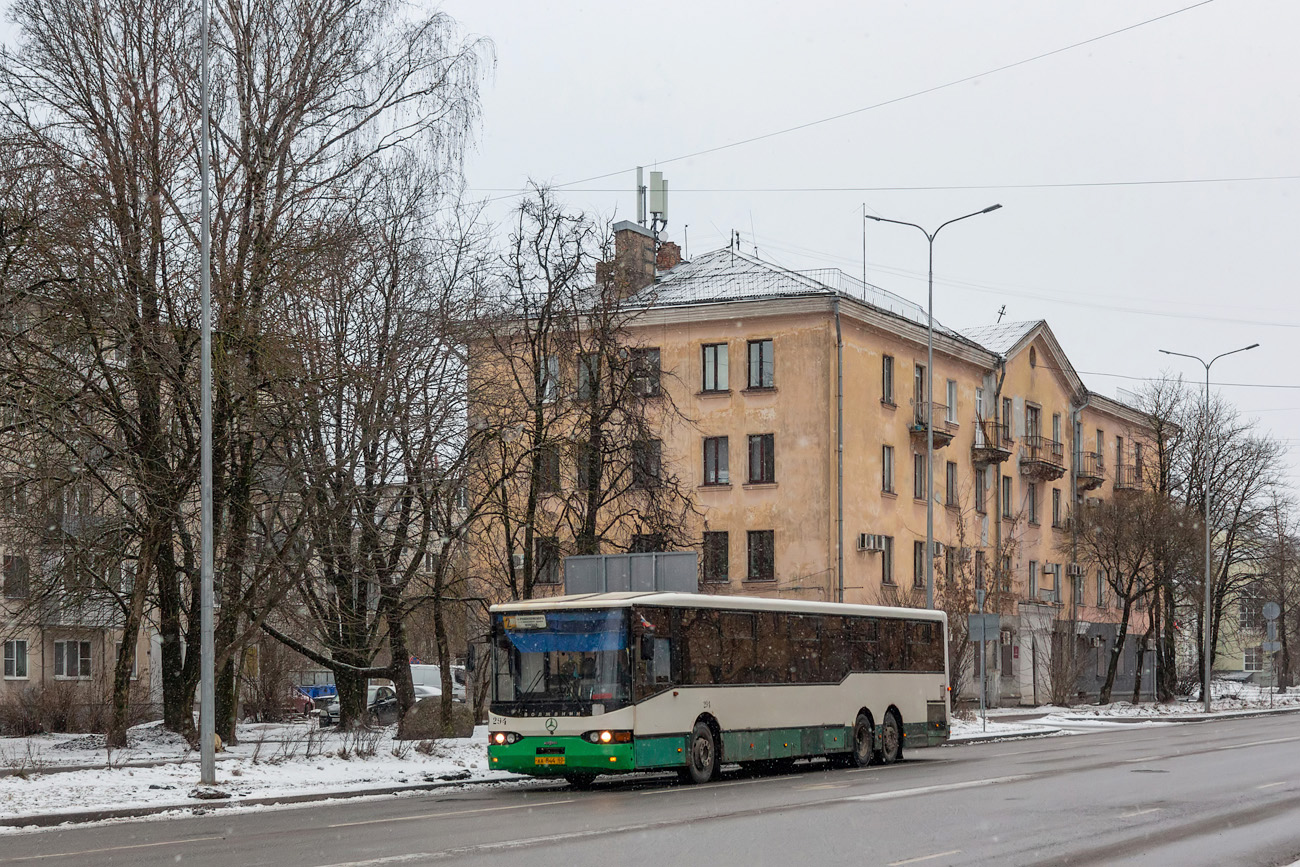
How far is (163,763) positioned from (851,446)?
101ft

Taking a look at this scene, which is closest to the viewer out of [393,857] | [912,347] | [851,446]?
[393,857]

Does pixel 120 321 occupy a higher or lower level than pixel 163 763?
higher

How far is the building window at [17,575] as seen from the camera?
26.0 metres

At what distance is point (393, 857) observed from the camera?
1308 centimetres

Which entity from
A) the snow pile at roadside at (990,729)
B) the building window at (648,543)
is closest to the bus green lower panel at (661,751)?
the building window at (648,543)

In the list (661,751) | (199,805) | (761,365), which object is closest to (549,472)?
(661,751)

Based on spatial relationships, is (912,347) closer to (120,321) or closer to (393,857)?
(120,321)

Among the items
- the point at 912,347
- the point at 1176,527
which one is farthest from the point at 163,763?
the point at 1176,527

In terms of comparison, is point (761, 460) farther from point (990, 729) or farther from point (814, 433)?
point (990, 729)

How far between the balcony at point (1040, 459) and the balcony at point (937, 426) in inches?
319

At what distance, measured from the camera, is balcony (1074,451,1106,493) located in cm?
6962

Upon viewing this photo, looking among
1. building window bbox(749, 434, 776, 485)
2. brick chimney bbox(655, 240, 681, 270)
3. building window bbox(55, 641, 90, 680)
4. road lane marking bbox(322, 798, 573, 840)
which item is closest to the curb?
road lane marking bbox(322, 798, 573, 840)

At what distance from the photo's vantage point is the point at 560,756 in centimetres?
2234

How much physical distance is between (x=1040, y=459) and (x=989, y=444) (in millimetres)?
5497
